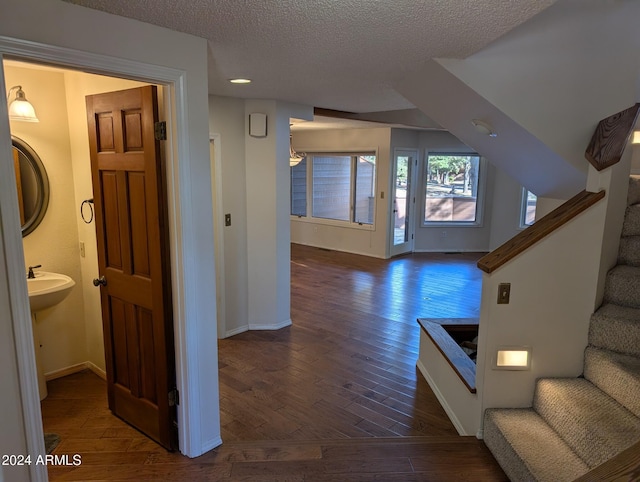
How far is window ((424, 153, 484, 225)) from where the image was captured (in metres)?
8.37

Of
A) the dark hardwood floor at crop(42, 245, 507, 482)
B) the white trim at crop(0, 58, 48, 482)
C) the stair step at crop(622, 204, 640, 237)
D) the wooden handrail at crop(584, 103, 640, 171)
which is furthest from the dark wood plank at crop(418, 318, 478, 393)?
the white trim at crop(0, 58, 48, 482)

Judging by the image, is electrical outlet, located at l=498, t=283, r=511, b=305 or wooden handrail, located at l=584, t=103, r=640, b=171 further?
electrical outlet, located at l=498, t=283, r=511, b=305

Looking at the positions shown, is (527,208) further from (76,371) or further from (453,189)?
(76,371)

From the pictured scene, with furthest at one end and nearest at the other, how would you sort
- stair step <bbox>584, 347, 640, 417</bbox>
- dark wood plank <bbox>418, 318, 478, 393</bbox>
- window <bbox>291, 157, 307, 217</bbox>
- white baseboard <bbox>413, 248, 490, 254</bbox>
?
window <bbox>291, 157, 307, 217</bbox>
white baseboard <bbox>413, 248, 490, 254</bbox>
dark wood plank <bbox>418, 318, 478, 393</bbox>
stair step <bbox>584, 347, 640, 417</bbox>

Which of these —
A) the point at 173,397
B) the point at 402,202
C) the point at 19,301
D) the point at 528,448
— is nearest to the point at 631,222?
the point at 528,448

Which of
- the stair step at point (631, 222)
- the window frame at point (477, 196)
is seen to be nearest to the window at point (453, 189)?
the window frame at point (477, 196)

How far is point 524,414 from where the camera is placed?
2.34 m

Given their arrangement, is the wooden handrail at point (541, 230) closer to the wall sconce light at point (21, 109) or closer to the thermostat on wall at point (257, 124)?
the thermostat on wall at point (257, 124)

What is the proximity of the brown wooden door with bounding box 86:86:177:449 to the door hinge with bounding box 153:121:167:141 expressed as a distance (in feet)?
0.13

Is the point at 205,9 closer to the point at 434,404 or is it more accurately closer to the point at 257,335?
the point at 434,404

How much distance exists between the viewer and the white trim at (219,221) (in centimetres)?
399

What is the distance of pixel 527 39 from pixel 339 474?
2773mm

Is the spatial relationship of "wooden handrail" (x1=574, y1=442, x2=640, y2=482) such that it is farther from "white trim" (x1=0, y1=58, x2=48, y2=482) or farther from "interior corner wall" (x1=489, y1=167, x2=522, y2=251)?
"interior corner wall" (x1=489, y1=167, x2=522, y2=251)

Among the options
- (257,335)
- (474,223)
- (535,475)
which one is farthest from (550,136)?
(474,223)
